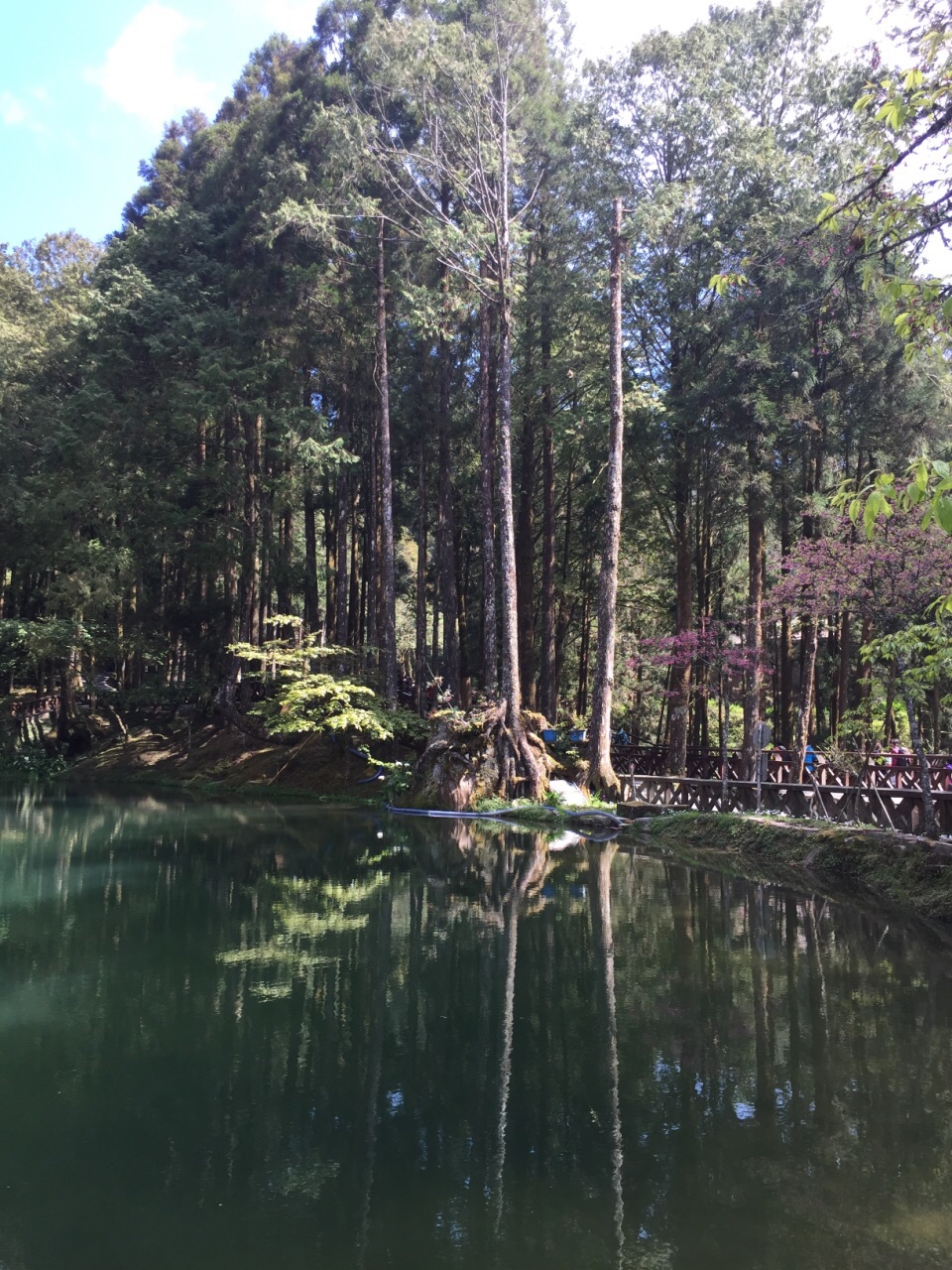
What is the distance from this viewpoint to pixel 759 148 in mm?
18125

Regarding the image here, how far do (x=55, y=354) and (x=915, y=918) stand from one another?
2738cm

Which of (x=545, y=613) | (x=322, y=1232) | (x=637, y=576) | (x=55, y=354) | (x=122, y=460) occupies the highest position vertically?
(x=55, y=354)

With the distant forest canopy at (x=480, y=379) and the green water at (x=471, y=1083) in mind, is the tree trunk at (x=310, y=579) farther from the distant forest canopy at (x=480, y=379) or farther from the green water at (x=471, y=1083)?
the green water at (x=471, y=1083)

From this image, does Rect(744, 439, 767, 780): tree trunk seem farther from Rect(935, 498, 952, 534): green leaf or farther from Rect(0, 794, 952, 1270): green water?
Rect(935, 498, 952, 534): green leaf

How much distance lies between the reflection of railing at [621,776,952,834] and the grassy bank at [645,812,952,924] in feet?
2.21

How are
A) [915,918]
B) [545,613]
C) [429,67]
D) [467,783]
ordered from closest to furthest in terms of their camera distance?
[915,918] < [467,783] < [429,67] < [545,613]

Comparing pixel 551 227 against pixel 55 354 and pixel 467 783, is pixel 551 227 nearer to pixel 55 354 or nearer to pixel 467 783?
pixel 467 783

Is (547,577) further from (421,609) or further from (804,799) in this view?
(804,799)

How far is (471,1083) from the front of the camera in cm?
478

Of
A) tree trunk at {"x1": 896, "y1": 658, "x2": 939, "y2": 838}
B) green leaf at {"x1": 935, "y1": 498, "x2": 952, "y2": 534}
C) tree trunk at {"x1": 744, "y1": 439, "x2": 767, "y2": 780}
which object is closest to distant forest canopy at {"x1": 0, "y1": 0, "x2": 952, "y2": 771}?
tree trunk at {"x1": 744, "y1": 439, "x2": 767, "y2": 780}

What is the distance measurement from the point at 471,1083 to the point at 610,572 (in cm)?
1355

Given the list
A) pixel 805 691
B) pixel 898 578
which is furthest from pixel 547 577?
pixel 898 578

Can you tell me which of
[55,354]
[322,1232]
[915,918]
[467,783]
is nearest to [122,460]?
[55,354]

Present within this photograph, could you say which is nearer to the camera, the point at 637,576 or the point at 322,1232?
the point at 322,1232
